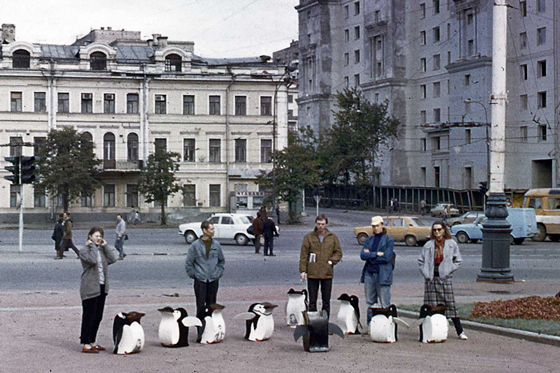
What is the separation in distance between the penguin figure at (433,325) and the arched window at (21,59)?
5757cm

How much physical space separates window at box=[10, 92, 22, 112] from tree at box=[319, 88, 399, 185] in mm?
35805

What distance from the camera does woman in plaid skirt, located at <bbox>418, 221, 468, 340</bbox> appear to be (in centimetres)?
1322

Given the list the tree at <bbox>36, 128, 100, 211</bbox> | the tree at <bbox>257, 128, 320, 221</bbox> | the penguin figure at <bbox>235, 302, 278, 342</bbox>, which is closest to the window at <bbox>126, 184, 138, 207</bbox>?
the tree at <bbox>36, 128, 100, 211</bbox>

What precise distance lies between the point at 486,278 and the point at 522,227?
21.3m

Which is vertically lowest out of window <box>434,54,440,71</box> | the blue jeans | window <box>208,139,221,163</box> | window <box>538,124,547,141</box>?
the blue jeans

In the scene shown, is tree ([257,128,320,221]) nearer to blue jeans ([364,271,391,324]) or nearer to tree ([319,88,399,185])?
tree ([319,88,399,185])

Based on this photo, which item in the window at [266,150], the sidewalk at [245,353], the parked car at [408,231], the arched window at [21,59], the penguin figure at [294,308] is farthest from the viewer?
the window at [266,150]

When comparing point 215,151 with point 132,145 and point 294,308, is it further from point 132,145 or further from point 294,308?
point 294,308

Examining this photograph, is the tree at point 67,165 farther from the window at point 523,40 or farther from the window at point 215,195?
the window at point 523,40

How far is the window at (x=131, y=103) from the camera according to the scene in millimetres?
67688

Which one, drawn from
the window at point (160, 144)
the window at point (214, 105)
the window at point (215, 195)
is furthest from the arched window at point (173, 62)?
the window at point (215, 195)

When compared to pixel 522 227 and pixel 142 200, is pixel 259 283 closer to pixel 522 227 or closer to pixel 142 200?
pixel 522 227

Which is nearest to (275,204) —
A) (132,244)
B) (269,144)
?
(269,144)

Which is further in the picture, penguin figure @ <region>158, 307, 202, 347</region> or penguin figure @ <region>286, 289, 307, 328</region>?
penguin figure @ <region>286, 289, 307, 328</region>
